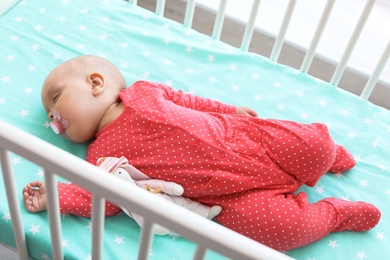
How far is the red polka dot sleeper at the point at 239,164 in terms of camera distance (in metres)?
0.98

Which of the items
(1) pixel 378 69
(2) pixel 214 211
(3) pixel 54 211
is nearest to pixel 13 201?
(3) pixel 54 211

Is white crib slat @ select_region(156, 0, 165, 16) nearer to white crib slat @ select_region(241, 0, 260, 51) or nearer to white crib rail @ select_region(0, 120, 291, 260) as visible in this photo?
white crib slat @ select_region(241, 0, 260, 51)

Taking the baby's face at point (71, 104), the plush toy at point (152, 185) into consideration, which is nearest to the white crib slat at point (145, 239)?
the plush toy at point (152, 185)

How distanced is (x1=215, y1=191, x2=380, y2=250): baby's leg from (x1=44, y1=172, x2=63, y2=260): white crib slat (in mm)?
327

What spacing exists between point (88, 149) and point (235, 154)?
313mm

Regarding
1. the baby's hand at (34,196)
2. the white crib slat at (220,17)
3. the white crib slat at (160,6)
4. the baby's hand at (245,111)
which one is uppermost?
the white crib slat at (220,17)

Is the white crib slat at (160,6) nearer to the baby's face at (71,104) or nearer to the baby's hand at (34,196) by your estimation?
the baby's face at (71,104)

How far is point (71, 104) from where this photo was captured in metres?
1.04

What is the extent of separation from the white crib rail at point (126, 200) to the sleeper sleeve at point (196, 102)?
1.59 ft

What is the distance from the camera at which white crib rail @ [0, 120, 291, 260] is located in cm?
59

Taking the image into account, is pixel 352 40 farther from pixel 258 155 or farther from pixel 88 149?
pixel 88 149

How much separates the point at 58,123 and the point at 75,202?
0.62ft

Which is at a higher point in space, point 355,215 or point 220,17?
point 220,17

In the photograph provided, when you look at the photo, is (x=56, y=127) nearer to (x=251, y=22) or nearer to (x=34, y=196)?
(x=34, y=196)
